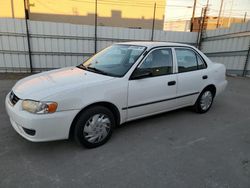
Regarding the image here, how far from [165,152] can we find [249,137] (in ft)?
5.52

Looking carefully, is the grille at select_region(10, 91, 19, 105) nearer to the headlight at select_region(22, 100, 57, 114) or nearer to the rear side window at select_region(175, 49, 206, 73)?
the headlight at select_region(22, 100, 57, 114)

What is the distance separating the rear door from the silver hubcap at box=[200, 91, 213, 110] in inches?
9.9

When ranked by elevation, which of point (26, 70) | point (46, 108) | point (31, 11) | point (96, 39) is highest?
point (31, 11)

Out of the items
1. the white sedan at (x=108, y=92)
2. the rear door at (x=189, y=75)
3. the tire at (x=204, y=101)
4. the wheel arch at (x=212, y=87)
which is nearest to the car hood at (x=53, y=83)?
the white sedan at (x=108, y=92)

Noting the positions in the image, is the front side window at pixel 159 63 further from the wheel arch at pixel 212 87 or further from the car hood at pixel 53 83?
the wheel arch at pixel 212 87

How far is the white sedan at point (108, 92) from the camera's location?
249 cm

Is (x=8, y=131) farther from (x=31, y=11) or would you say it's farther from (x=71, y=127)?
(x=31, y=11)

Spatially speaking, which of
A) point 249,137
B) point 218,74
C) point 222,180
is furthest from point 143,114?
point 218,74

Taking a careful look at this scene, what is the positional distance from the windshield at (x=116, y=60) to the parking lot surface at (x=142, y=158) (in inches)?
43.2

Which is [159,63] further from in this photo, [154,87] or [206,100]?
[206,100]

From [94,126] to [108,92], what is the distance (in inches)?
20.8

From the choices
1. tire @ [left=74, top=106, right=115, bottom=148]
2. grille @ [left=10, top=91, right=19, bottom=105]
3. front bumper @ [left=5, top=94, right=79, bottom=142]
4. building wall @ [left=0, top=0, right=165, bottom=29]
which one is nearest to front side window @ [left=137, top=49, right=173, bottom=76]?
tire @ [left=74, top=106, right=115, bottom=148]

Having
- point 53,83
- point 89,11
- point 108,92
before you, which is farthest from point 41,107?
point 89,11

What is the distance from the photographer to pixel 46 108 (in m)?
2.42
